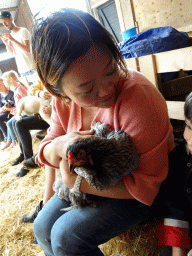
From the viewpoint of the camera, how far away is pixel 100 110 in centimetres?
78

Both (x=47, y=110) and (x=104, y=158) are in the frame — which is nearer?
(x=104, y=158)

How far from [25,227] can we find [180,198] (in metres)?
1.21

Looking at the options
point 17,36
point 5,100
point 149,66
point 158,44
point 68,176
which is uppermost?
point 17,36

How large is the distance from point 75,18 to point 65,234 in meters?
0.74

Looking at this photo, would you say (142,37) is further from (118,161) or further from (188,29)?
(118,161)

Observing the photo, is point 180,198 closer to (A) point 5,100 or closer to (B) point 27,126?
(B) point 27,126

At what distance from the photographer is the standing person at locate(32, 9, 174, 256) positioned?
0.55 meters

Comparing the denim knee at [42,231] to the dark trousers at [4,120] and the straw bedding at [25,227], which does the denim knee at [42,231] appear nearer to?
the straw bedding at [25,227]

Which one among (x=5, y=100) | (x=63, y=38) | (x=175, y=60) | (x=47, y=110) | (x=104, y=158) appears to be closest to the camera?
(x=63, y=38)

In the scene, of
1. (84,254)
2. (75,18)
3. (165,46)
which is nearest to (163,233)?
(84,254)

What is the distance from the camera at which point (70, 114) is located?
0.89 m

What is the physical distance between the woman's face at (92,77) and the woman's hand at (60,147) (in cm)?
14

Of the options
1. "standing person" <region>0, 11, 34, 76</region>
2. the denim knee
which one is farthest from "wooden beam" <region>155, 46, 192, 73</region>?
"standing person" <region>0, 11, 34, 76</region>

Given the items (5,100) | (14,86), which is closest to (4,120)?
(5,100)
